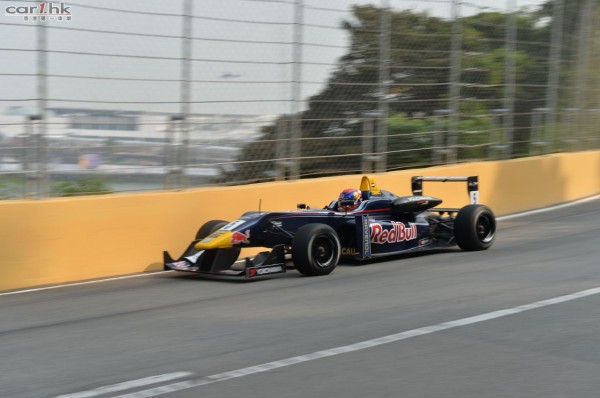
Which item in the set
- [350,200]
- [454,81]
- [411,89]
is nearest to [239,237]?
[350,200]

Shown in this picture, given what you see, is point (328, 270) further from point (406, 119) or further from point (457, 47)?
point (457, 47)

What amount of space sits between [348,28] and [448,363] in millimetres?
8148

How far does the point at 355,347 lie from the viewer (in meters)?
6.39

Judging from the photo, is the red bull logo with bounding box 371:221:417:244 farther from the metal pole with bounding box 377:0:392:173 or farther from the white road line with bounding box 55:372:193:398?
the white road line with bounding box 55:372:193:398

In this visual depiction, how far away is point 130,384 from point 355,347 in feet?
5.49

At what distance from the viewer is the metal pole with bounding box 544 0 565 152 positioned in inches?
673

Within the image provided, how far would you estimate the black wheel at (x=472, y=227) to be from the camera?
11.0 meters

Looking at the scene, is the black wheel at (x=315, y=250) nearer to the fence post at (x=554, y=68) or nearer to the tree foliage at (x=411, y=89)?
the tree foliage at (x=411, y=89)

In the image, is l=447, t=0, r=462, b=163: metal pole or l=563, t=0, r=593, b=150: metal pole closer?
l=447, t=0, r=462, b=163: metal pole

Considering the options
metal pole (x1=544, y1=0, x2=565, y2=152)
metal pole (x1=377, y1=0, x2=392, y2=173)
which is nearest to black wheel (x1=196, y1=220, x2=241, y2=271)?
metal pole (x1=377, y1=0, x2=392, y2=173)

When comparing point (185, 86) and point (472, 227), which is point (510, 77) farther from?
point (185, 86)

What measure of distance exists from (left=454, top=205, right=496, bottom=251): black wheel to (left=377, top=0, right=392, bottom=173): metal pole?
2745 mm

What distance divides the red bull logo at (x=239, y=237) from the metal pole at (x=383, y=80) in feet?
15.1

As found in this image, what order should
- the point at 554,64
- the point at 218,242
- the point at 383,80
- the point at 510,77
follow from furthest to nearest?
the point at 554,64, the point at 510,77, the point at 383,80, the point at 218,242
